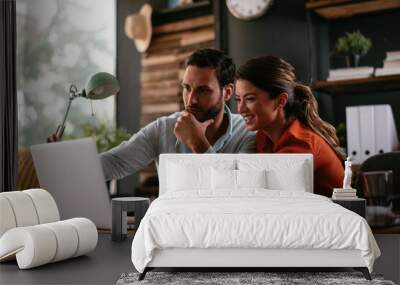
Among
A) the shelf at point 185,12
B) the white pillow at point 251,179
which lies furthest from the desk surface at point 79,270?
the shelf at point 185,12

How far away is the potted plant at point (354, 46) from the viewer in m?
5.00

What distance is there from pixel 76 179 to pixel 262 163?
5.23 ft

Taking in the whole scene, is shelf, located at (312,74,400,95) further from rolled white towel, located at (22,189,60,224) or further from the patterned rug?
rolled white towel, located at (22,189,60,224)

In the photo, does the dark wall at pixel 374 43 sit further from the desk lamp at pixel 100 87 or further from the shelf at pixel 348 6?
the desk lamp at pixel 100 87

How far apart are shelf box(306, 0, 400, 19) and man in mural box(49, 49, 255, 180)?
87cm

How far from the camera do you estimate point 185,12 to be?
5.36 meters

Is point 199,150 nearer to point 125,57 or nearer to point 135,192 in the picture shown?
point 135,192

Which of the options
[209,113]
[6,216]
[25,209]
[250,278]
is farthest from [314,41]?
[6,216]

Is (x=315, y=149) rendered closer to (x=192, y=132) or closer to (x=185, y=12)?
(x=192, y=132)

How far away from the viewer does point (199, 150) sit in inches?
204

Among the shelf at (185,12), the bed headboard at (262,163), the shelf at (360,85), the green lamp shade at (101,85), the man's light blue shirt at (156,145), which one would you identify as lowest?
the bed headboard at (262,163)

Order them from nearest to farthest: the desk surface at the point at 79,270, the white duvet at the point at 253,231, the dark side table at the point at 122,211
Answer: the white duvet at the point at 253,231 < the desk surface at the point at 79,270 < the dark side table at the point at 122,211

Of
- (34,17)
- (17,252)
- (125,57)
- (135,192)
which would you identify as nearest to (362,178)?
(135,192)

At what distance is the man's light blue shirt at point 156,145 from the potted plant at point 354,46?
1.04 metres
